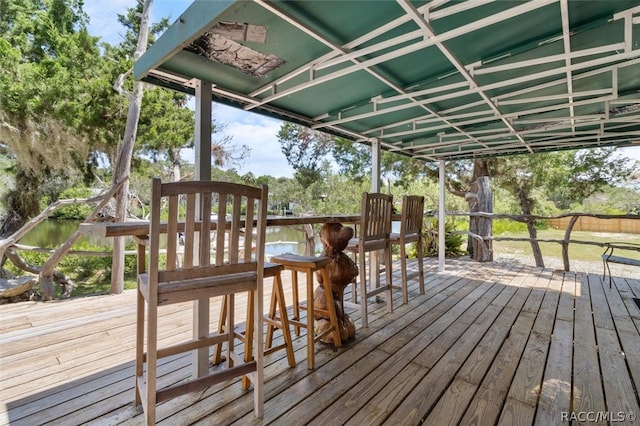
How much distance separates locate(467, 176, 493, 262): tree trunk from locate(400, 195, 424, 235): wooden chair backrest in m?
3.25

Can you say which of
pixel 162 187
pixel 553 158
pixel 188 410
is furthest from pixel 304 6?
pixel 553 158

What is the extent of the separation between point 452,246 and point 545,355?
510 centimetres

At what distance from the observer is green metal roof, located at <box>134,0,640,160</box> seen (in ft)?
4.91

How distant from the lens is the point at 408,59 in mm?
2004

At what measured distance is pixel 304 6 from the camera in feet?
4.69

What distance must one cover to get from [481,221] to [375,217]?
4.31m

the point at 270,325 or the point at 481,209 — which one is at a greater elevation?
the point at 481,209

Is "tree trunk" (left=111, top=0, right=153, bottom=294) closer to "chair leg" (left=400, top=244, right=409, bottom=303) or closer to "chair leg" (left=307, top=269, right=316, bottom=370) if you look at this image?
"chair leg" (left=307, top=269, right=316, bottom=370)

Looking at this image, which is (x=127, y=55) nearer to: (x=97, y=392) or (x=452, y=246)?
(x=97, y=392)

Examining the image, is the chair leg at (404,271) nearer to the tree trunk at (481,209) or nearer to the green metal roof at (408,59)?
the green metal roof at (408,59)

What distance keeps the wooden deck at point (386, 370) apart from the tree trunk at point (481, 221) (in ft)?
8.94

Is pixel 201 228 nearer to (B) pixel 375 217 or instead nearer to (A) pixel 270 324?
(A) pixel 270 324

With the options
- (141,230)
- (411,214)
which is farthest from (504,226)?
(141,230)

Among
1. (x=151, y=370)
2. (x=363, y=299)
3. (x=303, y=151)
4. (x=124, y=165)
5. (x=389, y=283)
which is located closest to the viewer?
(x=151, y=370)
